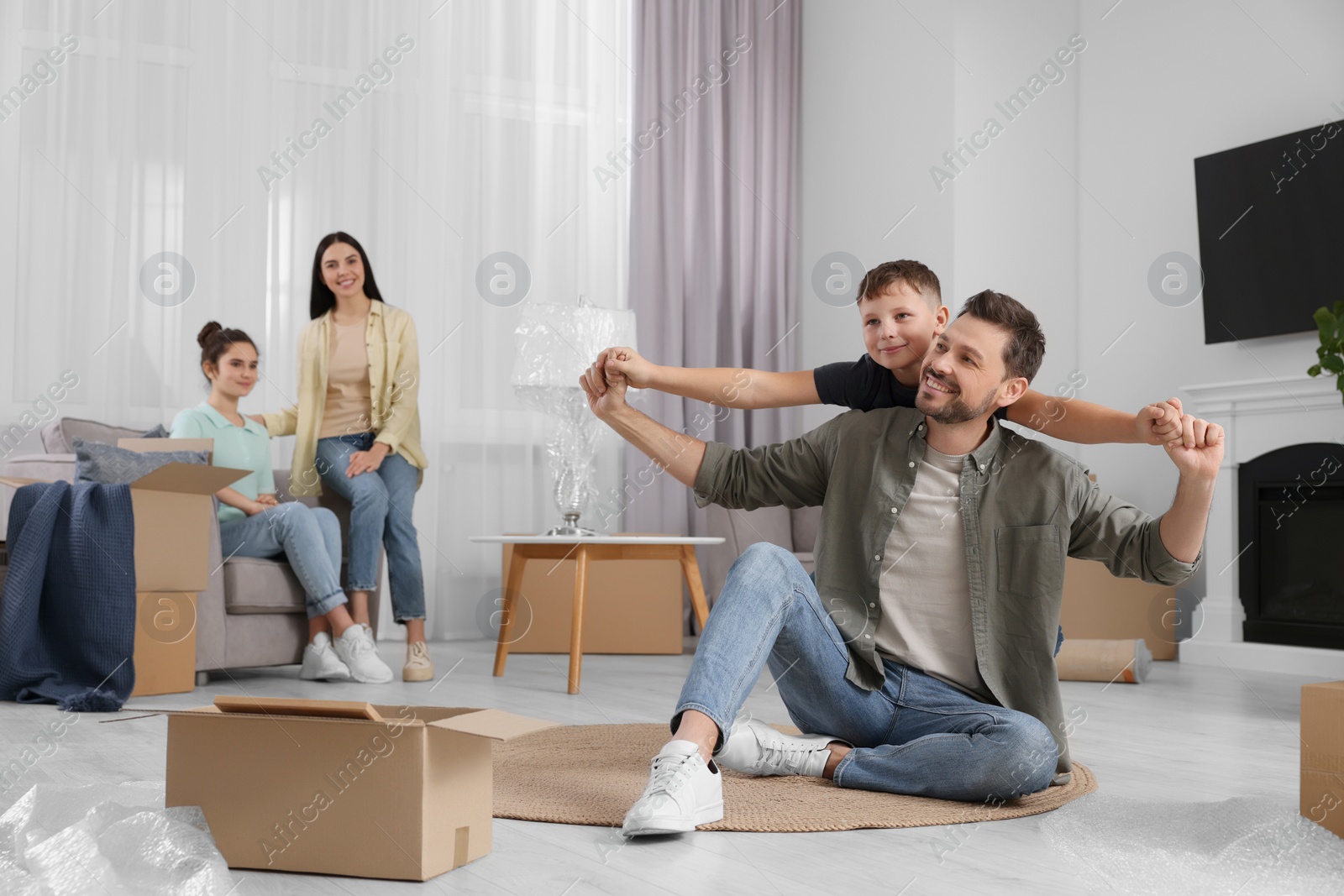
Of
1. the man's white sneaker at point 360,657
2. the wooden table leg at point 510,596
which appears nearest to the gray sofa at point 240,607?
the man's white sneaker at point 360,657

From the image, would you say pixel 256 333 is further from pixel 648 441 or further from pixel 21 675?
pixel 648 441

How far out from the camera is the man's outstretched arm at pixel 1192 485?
4.53 feet

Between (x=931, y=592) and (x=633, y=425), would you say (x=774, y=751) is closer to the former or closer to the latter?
(x=931, y=592)

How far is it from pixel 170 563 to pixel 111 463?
343mm

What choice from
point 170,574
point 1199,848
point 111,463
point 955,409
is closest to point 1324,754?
point 1199,848

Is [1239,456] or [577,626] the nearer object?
[577,626]

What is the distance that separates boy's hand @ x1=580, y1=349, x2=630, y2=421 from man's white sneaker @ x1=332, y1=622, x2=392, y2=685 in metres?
1.67

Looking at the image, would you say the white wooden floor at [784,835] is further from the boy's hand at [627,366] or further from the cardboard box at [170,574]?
the boy's hand at [627,366]

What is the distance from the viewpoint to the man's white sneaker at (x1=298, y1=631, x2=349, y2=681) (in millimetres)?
3064

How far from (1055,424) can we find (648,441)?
57 centimetres

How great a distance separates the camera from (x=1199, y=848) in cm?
141

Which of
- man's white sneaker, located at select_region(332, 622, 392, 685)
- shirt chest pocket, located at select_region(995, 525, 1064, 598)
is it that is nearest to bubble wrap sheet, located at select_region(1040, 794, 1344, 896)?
shirt chest pocket, located at select_region(995, 525, 1064, 598)

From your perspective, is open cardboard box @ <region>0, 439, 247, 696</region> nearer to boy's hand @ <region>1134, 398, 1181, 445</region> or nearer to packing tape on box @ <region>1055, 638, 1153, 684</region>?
boy's hand @ <region>1134, 398, 1181, 445</region>

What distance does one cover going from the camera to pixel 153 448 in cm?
308
